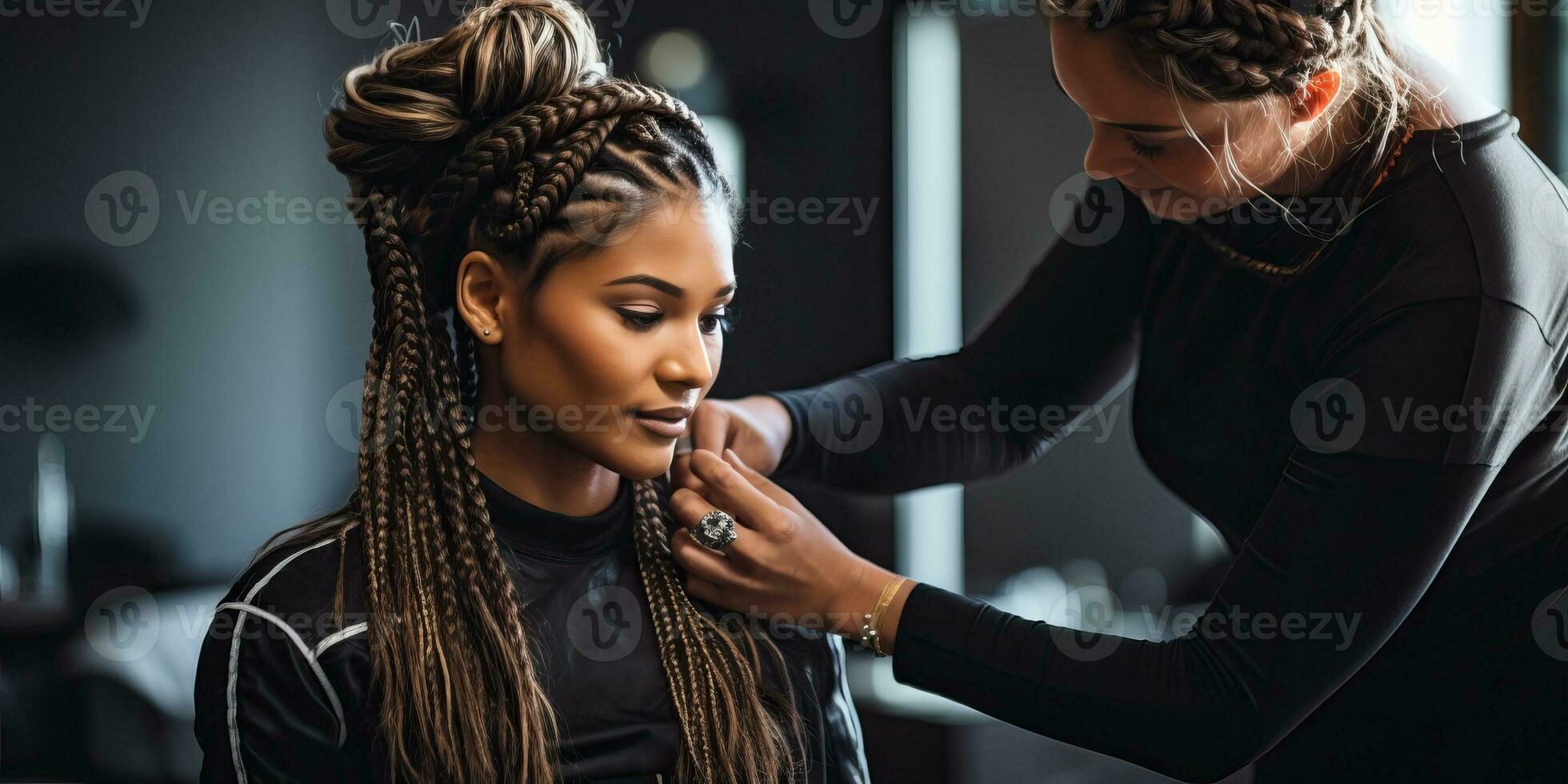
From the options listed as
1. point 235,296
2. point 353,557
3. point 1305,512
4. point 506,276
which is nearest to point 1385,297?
point 1305,512

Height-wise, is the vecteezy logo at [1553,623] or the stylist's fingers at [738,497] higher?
the stylist's fingers at [738,497]

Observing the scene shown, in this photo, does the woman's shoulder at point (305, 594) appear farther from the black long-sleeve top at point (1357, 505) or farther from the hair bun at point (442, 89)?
the black long-sleeve top at point (1357, 505)

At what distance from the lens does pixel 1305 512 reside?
111 cm

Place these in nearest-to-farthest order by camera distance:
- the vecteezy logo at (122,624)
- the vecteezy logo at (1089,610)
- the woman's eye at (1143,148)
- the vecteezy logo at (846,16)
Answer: the woman's eye at (1143,148), the vecteezy logo at (122,624), the vecteezy logo at (1089,610), the vecteezy logo at (846,16)

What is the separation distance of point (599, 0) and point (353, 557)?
8.07 ft

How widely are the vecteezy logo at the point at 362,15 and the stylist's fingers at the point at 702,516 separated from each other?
223 centimetres

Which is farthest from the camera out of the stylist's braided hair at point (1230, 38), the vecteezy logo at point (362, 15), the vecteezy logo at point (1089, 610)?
the vecteezy logo at point (1089, 610)

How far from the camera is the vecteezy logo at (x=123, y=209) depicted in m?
2.75

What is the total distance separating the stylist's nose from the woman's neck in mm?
635

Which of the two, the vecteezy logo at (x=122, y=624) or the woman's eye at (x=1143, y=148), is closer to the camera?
the woman's eye at (x=1143, y=148)

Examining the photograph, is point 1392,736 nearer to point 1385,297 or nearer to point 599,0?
point 1385,297

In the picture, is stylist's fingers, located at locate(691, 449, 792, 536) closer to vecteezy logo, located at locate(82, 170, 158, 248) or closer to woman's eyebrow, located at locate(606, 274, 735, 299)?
woman's eyebrow, located at locate(606, 274, 735, 299)

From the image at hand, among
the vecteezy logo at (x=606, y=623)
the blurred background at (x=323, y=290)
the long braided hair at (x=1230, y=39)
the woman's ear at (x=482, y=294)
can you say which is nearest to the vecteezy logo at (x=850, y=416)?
the vecteezy logo at (x=606, y=623)

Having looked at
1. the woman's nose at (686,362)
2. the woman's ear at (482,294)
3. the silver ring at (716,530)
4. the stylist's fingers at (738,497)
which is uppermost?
the woman's ear at (482,294)
